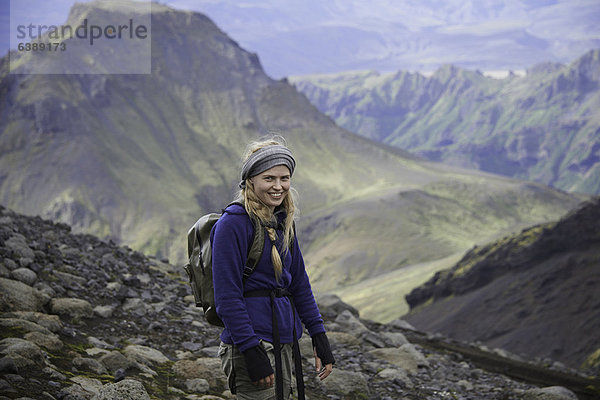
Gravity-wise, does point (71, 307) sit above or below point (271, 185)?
above

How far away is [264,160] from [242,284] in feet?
3.67

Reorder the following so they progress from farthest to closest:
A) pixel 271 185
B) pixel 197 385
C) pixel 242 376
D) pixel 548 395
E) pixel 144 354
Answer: pixel 548 395 < pixel 144 354 < pixel 197 385 < pixel 271 185 < pixel 242 376

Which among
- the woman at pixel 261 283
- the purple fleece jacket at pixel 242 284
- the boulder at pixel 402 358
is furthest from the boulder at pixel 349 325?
the purple fleece jacket at pixel 242 284

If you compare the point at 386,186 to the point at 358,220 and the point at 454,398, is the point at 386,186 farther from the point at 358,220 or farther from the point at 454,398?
the point at 454,398

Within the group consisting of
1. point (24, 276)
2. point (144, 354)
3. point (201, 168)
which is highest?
point (201, 168)

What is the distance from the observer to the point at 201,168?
141 meters

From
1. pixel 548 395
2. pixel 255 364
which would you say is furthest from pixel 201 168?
pixel 255 364

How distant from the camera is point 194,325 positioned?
38.7ft

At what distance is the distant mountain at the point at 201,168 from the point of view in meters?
116

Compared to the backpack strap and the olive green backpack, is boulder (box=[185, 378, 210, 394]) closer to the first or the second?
the olive green backpack

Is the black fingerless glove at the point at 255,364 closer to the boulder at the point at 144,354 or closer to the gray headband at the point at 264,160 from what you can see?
the gray headband at the point at 264,160

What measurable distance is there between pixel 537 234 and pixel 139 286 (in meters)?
48.5

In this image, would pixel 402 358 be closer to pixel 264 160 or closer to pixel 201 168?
pixel 264 160

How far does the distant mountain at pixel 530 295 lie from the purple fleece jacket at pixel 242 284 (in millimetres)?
31202
